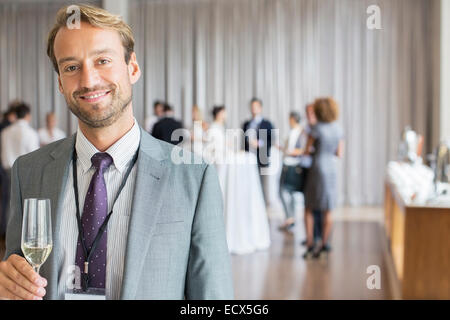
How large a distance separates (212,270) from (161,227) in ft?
0.43

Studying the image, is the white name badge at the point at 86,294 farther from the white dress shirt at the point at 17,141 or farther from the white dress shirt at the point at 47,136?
the white dress shirt at the point at 47,136

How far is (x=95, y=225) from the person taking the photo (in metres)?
1.17

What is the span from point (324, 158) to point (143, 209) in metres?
4.56

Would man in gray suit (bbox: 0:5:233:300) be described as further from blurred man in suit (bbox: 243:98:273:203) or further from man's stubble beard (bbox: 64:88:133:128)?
blurred man in suit (bbox: 243:98:273:203)

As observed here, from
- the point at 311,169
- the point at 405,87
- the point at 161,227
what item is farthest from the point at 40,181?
the point at 405,87

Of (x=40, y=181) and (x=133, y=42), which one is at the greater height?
(x=133, y=42)

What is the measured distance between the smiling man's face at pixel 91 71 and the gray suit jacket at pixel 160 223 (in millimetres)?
146

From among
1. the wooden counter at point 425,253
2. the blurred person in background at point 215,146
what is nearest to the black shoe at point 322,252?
the blurred person in background at point 215,146

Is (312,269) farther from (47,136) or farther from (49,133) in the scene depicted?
(47,136)

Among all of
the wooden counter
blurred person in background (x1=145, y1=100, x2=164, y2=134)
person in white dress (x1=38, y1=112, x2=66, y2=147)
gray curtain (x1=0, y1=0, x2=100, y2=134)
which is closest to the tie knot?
the wooden counter

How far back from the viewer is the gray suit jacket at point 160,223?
1.15 metres

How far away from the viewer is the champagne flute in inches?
40.8
